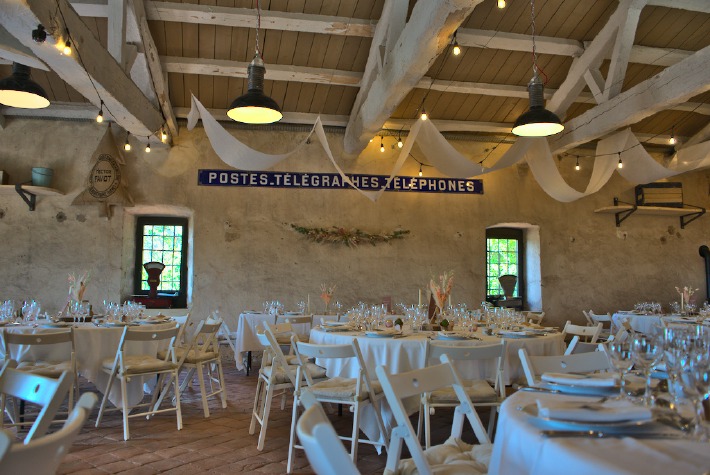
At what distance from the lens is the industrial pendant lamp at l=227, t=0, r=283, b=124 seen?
179 inches

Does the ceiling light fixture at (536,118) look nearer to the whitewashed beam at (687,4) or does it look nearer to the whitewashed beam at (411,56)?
the whitewashed beam at (411,56)

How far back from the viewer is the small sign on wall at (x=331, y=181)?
8.40m

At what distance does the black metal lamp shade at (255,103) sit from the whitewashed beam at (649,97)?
4.32 m

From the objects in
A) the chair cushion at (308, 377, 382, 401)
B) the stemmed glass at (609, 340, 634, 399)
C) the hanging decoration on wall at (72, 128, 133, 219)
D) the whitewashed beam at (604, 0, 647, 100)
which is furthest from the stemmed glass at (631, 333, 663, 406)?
the hanging decoration on wall at (72, 128, 133, 219)

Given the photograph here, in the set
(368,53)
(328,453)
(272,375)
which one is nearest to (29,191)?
(368,53)

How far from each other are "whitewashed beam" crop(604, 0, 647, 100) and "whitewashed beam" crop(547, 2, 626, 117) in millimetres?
69

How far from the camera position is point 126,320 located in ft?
17.2

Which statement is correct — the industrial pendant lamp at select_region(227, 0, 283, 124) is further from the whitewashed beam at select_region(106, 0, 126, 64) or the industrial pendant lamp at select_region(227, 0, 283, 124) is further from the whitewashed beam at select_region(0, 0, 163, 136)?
the whitewashed beam at select_region(106, 0, 126, 64)

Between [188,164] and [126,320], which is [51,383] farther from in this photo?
[188,164]

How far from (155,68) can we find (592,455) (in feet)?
23.1

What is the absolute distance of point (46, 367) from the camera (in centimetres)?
414

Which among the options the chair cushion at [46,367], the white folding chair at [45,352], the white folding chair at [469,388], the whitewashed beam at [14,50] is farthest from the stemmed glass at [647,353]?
the whitewashed beam at [14,50]

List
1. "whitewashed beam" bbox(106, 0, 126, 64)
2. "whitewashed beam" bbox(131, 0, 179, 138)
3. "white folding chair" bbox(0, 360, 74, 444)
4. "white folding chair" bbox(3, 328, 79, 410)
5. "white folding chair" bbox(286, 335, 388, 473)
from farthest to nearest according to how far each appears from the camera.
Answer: "whitewashed beam" bbox(131, 0, 179, 138) < "whitewashed beam" bbox(106, 0, 126, 64) < "white folding chair" bbox(3, 328, 79, 410) < "white folding chair" bbox(286, 335, 388, 473) < "white folding chair" bbox(0, 360, 74, 444)

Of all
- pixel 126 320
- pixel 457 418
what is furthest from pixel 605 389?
pixel 126 320
